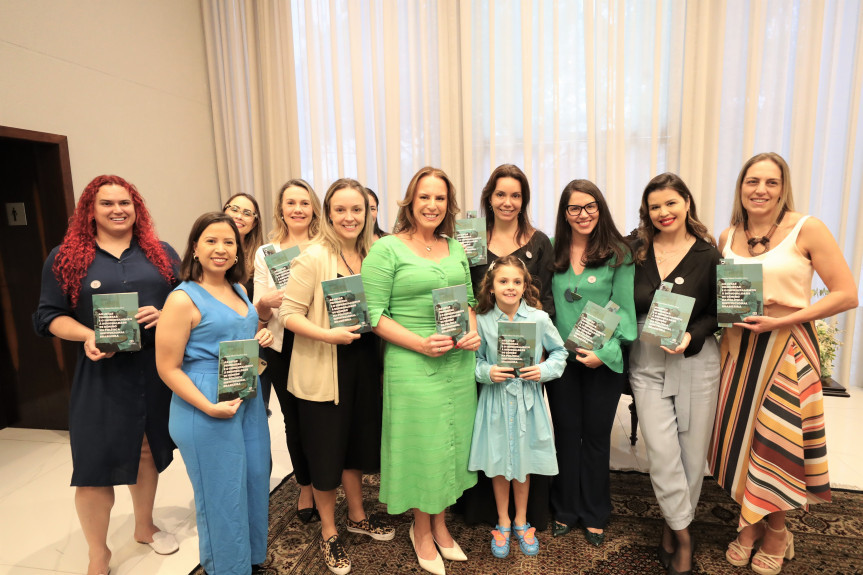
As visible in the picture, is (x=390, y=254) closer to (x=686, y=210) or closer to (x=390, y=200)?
(x=686, y=210)

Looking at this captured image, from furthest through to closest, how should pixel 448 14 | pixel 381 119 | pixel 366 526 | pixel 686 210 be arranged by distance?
pixel 381 119, pixel 448 14, pixel 366 526, pixel 686 210

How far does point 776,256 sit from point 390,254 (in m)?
1.58

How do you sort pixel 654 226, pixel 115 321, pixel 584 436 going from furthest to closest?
pixel 584 436, pixel 654 226, pixel 115 321

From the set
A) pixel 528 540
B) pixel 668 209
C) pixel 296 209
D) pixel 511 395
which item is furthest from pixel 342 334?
pixel 668 209

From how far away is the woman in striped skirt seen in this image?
1931mm

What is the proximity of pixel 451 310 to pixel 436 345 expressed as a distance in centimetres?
15

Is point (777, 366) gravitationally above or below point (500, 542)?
above

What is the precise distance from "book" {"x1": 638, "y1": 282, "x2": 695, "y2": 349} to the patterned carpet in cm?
103

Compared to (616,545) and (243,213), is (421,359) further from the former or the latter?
(243,213)

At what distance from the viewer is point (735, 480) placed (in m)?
2.10

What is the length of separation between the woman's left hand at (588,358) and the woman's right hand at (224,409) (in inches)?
54.6


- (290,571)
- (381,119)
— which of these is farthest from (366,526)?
(381,119)

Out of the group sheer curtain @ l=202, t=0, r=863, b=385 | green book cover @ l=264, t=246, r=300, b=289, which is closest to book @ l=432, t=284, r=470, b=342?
green book cover @ l=264, t=246, r=300, b=289

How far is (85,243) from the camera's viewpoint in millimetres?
1951
